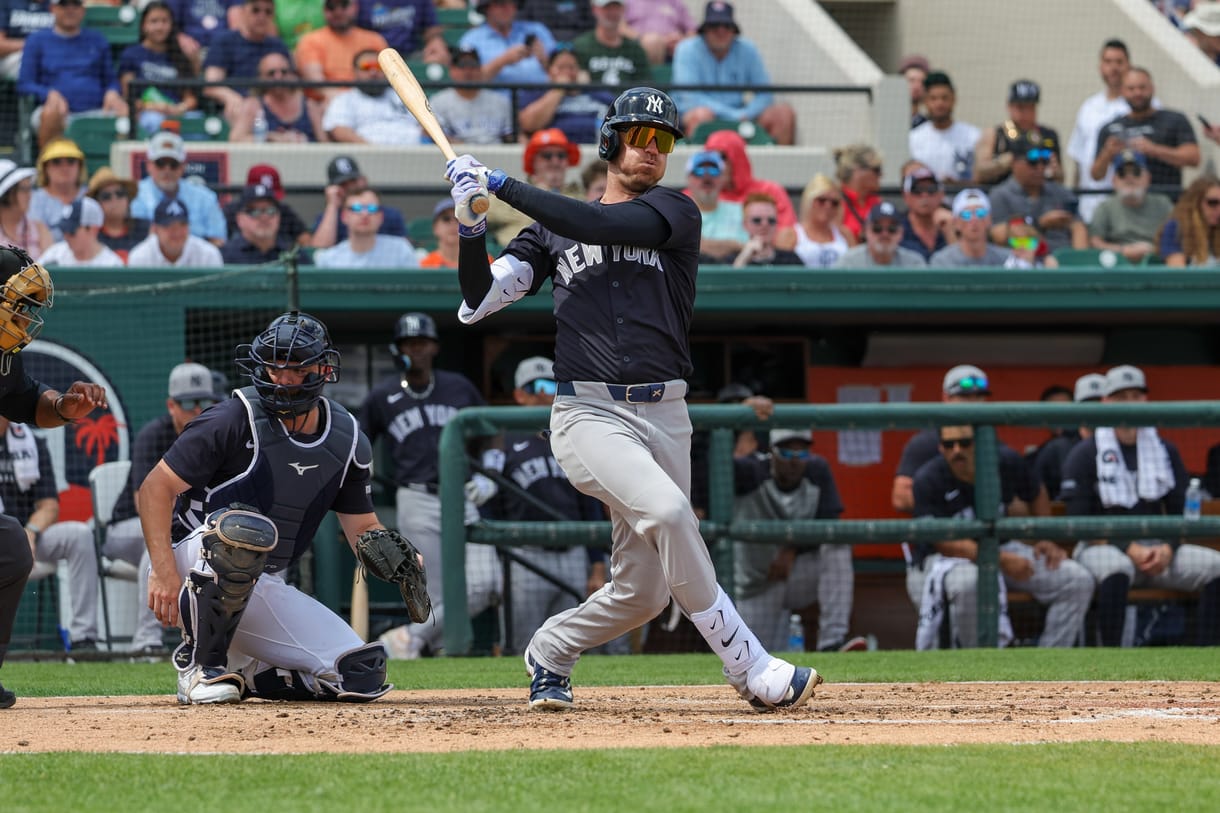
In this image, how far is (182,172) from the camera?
1069 cm

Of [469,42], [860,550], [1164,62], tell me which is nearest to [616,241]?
[860,550]

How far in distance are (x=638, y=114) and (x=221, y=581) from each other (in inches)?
74.0

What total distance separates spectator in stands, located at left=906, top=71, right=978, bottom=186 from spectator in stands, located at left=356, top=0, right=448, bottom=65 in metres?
3.49

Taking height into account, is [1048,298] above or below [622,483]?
above

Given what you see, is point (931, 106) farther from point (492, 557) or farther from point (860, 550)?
point (492, 557)

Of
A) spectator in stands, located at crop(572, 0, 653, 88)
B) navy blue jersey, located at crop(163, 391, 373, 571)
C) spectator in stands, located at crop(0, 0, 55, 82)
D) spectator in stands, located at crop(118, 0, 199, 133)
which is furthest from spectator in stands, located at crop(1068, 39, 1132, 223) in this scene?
navy blue jersey, located at crop(163, 391, 373, 571)

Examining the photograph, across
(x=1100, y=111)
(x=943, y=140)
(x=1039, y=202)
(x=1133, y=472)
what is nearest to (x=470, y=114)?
(x=943, y=140)

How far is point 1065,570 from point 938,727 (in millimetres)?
4517

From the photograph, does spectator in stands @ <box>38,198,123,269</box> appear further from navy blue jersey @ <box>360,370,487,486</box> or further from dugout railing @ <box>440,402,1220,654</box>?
dugout railing @ <box>440,402,1220,654</box>

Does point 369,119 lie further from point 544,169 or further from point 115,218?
point 115,218

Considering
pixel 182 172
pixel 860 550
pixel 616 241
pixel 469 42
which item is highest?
pixel 469 42

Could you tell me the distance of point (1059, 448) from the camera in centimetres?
966

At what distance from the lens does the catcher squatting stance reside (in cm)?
529

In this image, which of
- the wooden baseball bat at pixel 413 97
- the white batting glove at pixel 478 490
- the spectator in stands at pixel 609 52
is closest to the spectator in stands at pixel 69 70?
the spectator in stands at pixel 609 52
